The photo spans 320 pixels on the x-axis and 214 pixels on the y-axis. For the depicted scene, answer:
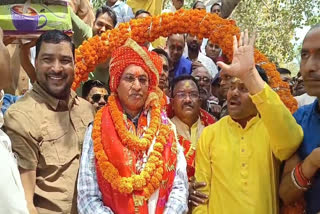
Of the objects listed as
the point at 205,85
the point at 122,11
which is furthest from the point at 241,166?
the point at 122,11

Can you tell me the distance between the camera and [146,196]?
311 cm

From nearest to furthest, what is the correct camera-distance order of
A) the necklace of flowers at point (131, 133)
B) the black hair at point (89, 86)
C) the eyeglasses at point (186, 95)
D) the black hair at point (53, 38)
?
1. the necklace of flowers at point (131, 133)
2. the black hair at point (53, 38)
3. the eyeglasses at point (186, 95)
4. the black hair at point (89, 86)

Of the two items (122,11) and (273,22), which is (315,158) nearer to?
(122,11)

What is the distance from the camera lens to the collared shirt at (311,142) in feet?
9.39

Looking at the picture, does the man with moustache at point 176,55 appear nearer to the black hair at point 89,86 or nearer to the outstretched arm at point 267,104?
the black hair at point 89,86

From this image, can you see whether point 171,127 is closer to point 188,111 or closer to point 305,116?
point 188,111

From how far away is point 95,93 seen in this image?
456 centimetres

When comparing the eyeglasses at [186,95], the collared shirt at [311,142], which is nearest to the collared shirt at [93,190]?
the collared shirt at [311,142]

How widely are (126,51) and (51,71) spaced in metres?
0.58

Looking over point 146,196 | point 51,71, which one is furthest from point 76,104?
point 146,196

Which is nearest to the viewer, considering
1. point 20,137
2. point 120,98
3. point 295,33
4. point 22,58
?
point 20,137

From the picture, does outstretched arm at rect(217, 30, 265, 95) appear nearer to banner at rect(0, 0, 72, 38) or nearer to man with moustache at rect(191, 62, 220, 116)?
banner at rect(0, 0, 72, 38)

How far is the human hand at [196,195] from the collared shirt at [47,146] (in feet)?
2.74

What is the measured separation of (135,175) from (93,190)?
307 mm
